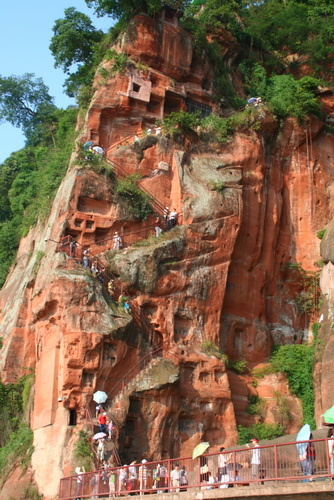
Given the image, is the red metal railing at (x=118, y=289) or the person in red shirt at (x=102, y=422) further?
the red metal railing at (x=118, y=289)

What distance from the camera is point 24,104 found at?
55812 mm

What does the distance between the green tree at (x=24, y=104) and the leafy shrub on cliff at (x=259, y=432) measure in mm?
32975

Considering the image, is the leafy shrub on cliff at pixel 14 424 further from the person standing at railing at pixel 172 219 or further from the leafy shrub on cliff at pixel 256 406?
the leafy shrub on cliff at pixel 256 406

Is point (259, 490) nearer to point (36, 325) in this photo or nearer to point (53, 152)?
point (36, 325)

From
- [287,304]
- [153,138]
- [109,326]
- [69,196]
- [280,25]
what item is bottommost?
[109,326]

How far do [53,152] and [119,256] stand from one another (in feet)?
47.3

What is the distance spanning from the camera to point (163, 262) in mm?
30641

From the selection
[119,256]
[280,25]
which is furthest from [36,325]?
[280,25]

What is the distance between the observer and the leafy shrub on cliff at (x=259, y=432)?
95.9ft

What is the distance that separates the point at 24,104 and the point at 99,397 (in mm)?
35603

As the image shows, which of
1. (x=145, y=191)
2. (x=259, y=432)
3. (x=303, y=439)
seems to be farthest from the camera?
(x=145, y=191)

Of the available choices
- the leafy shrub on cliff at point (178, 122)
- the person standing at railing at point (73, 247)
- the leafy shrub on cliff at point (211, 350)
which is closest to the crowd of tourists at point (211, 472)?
the leafy shrub on cliff at point (211, 350)

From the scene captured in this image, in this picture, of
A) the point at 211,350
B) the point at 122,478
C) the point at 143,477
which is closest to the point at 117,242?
the point at 211,350

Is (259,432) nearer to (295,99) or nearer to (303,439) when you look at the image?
(303,439)
